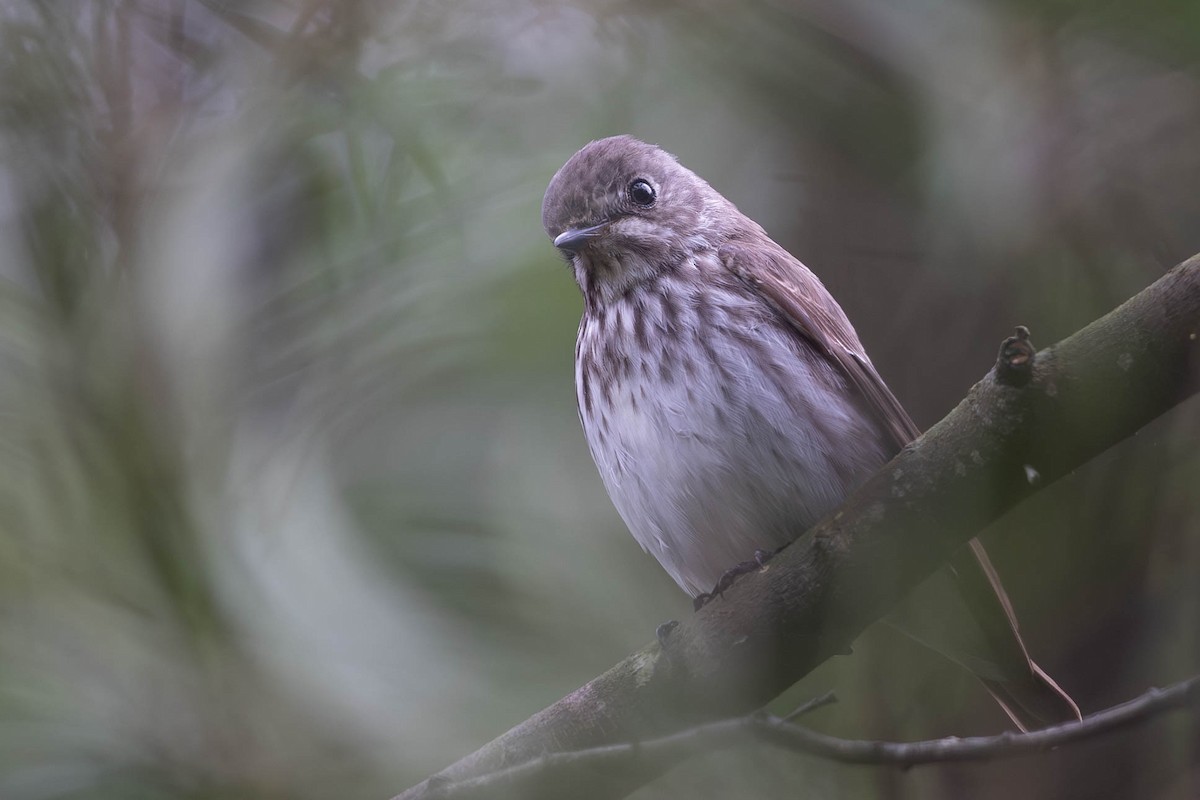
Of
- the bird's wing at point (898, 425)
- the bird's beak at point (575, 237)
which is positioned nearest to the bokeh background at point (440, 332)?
the bird's wing at point (898, 425)

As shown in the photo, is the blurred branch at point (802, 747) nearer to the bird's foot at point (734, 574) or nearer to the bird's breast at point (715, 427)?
the bird's foot at point (734, 574)

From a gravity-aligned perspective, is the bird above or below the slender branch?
above

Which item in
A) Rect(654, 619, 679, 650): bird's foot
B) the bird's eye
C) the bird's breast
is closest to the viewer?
Rect(654, 619, 679, 650): bird's foot

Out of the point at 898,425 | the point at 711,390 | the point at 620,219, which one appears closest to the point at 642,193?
the point at 620,219

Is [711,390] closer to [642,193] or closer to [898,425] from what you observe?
[898,425]

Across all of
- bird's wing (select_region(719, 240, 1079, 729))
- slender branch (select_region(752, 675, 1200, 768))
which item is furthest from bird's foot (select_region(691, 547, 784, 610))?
slender branch (select_region(752, 675, 1200, 768))

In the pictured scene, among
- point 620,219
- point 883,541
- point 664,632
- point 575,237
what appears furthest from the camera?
point 620,219

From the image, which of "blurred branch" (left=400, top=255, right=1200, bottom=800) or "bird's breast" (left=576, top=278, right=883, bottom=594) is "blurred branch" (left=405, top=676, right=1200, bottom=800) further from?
"bird's breast" (left=576, top=278, right=883, bottom=594)
